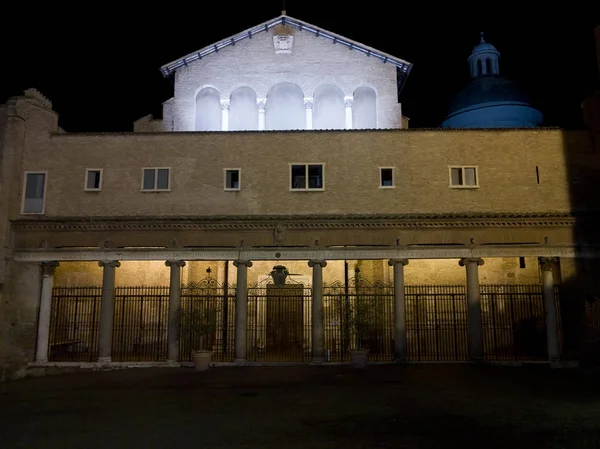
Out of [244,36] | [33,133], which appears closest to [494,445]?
[33,133]

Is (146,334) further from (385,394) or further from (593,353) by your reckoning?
(593,353)

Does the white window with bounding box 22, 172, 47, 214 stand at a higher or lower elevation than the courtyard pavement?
higher

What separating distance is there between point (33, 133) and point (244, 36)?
1094 cm

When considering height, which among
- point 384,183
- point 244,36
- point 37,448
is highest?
point 244,36

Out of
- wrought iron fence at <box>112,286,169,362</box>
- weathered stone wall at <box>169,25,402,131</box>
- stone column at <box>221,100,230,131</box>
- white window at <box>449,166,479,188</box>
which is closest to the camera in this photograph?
white window at <box>449,166,479,188</box>

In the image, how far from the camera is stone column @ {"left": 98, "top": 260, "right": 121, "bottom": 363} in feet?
67.2

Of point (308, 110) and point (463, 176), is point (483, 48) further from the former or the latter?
point (463, 176)

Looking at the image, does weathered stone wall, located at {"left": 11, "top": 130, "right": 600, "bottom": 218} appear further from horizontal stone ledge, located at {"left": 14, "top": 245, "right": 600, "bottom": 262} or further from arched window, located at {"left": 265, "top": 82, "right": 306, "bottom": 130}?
arched window, located at {"left": 265, "top": 82, "right": 306, "bottom": 130}

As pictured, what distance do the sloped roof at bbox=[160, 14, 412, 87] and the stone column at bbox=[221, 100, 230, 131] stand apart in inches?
105

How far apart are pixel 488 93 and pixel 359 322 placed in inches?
841

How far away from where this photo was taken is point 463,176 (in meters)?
21.6

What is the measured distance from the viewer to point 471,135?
2194 cm

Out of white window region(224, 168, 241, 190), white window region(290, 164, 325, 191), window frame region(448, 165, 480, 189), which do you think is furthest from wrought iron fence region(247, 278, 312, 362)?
window frame region(448, 165, 480, 189)

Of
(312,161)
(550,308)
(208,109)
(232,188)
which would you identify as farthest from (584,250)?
(208,109)
